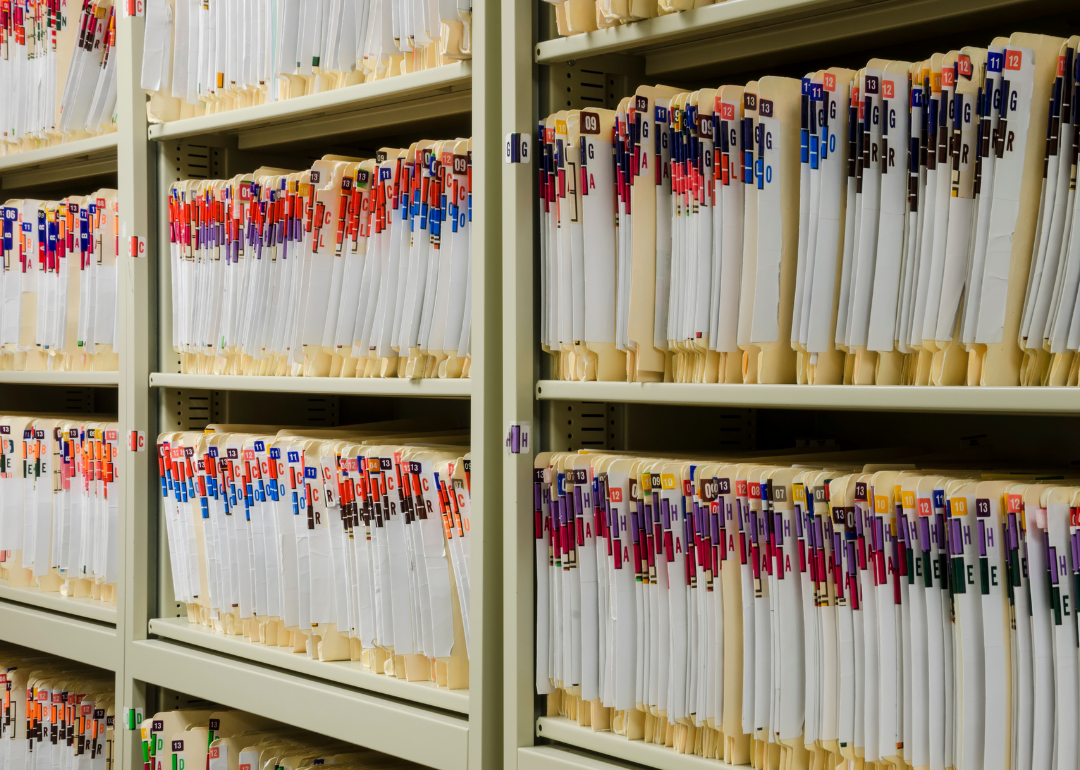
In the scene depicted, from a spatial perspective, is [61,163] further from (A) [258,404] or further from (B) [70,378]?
(A) [258,404]

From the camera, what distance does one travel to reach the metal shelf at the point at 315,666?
62.7 inches

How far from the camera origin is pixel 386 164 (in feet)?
5.40

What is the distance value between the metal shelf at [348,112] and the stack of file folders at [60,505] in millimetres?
622

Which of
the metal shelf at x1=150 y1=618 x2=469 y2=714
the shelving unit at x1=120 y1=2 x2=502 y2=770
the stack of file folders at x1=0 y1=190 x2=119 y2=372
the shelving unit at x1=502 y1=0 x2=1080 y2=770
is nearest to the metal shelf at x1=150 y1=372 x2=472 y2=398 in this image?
the shelving unit at x1=120 y1=2 x2=502 y2=770

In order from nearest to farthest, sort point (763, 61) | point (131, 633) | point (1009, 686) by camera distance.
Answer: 1. point (1009, 686)
2. point (763, 61)
3. point (131, 633)

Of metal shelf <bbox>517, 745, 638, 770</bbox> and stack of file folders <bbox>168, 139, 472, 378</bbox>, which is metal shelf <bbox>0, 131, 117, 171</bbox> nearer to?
stack of file folders <bbox>168, 139, 472, 378</bbox>

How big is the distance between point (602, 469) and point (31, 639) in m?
1.47

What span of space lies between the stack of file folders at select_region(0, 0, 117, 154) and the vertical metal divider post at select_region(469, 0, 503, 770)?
1.01 metres

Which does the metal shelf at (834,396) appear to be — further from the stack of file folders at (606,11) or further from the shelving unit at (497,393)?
the stack of file folders at (606,11)

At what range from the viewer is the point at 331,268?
5.70ft

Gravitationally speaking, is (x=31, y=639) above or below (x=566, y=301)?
below

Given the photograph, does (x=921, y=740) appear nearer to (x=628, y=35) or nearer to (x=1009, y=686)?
(x=1009, y=686)

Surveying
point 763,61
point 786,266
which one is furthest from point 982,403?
point 763,61

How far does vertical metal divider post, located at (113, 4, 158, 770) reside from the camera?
2029 millimetres
